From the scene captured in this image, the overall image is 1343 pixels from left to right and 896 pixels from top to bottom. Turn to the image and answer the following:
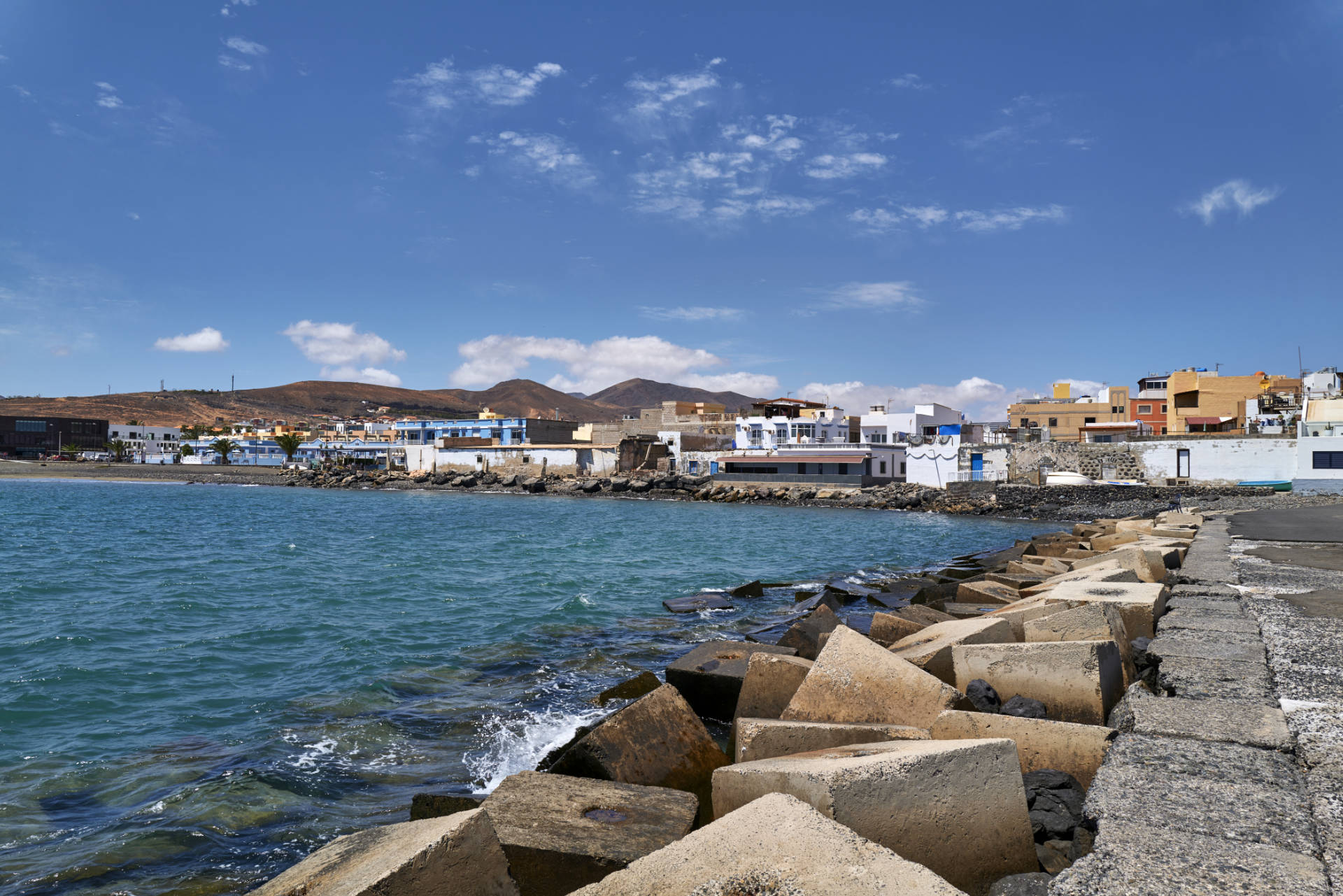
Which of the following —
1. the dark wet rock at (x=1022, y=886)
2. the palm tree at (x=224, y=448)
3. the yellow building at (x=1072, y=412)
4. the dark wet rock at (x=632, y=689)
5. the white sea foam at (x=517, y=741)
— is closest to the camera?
the dark wet rock at (x=1022, y=886)

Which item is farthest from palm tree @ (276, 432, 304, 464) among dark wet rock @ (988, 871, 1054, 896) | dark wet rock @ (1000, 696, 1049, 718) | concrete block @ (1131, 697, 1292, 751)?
dark wet rock @ (988, 871, 1054, 896)

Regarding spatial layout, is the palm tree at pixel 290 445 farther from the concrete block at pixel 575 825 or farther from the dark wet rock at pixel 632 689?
the concrete block at pixel 575 825

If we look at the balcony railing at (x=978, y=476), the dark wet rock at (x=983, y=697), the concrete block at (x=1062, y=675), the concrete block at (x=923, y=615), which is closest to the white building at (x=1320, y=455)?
the balcony railing at (x=978, y=476)

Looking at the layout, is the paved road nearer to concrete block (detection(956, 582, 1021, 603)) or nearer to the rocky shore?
concrete block (detection(956, 582, 1021, 603))

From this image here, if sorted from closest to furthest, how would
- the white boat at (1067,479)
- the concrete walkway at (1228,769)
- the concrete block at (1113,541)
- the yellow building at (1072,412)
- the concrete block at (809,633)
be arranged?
the concrete walkway at (1228,769) < the concrete block at (809,633) < the concrete block at (1113,541) < the white boat at (1067,479) < the yellow building at (1072,412)

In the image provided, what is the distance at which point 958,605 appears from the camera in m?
10.2

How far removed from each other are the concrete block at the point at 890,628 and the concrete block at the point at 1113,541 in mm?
9114

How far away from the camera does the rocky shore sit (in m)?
2.60

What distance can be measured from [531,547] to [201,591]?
1095 cm

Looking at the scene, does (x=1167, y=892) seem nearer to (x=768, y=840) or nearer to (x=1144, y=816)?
(x=1144, y=816)

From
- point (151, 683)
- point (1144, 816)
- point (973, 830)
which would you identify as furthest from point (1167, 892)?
point (151, 683)

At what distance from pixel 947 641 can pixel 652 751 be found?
2701 mm

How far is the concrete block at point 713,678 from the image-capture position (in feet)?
23.1

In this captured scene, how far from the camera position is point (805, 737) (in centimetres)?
424
